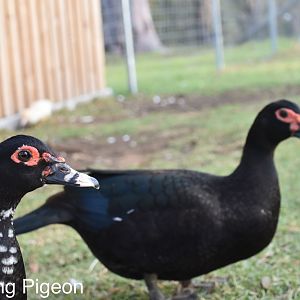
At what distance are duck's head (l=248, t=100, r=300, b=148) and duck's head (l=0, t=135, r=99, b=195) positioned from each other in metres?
1.40

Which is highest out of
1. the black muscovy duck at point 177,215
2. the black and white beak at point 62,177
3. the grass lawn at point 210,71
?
the black and white beak at point 62,177

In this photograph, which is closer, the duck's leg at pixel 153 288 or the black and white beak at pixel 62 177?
the black and white beak at pixel 62 177

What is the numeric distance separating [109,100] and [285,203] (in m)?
6.53

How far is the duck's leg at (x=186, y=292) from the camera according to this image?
385 centimetres

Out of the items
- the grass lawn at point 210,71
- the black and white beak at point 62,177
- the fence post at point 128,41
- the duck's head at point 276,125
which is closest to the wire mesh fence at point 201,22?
the grass lawn at point 210,71

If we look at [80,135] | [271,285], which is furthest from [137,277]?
[80,135]

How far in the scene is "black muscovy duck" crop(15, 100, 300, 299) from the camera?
139 inches

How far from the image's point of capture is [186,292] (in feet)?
13.0

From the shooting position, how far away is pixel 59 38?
10.5m

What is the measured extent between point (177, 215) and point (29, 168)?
3.61 feet

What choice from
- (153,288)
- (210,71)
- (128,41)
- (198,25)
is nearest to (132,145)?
Result: (153,288)

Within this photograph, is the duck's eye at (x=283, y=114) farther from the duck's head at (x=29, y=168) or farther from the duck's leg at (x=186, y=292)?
the duck's head at (x=29, y=168)

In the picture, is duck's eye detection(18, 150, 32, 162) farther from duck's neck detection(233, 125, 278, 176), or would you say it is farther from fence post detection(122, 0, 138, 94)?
fence post detection(122, 0, 138, 94)

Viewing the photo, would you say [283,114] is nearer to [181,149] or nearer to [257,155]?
[257,155]
